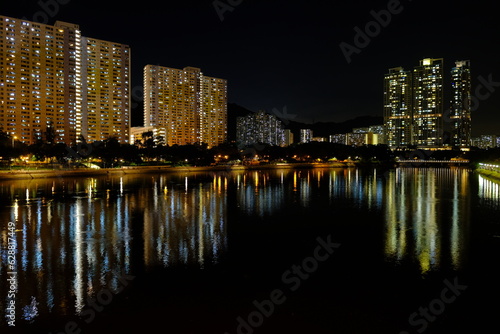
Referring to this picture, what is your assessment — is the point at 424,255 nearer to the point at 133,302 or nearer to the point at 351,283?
the point at 351,283

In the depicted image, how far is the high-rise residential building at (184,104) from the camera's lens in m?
143

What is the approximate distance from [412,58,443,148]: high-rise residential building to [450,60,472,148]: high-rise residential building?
588 centimetres

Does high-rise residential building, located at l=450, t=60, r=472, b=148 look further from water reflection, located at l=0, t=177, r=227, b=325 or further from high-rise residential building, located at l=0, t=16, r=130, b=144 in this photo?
water reflection, located at l=0, t=177, r=227, b=325

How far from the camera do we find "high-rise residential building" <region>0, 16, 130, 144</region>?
10512cm

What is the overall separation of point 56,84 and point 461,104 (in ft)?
567

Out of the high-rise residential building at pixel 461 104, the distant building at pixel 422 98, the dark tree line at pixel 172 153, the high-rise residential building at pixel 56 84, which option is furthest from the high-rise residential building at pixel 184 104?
the high-rise residential building at pixel 461 104

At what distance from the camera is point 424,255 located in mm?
8703

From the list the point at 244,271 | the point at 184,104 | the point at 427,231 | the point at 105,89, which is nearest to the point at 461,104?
the point at 184,104

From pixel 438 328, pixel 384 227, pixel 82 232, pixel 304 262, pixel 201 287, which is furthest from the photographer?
pixel 384 227

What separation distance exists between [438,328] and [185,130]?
494 ft

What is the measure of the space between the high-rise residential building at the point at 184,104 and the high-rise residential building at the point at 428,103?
10049cm

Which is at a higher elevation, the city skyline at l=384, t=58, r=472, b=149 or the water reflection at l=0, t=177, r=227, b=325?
the city skyline at l=384, t=58, r=472, b=149

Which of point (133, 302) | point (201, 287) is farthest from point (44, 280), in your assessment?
point (201, 287)

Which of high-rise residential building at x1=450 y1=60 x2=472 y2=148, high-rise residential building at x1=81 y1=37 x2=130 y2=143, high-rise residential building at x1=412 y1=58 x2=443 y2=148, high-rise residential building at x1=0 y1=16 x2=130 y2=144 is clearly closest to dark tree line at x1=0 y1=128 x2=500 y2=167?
high-rise residential building at x1=0 y1=16 x2=130 y2=144
